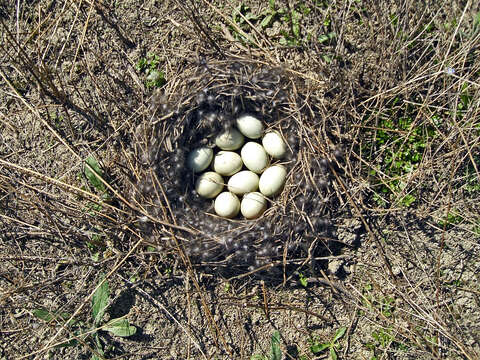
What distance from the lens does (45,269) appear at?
8.57ft

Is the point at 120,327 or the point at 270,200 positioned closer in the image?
the point at 270,200

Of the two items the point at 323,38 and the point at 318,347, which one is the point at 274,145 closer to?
the point at 323,38

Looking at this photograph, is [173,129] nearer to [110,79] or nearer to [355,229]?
[110,79]

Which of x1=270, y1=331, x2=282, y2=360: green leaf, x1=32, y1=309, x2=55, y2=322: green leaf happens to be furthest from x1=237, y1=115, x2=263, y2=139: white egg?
x1=32, y1=309, x2=55, y2=322: green leaf

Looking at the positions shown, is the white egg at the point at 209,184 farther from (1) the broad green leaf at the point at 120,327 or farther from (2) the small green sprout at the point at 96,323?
(1) the broad green leaf at the point at 120,327

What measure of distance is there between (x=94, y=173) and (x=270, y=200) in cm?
99

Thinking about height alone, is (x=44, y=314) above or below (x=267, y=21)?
below

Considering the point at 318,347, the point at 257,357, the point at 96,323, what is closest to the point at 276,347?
the point at 257,357

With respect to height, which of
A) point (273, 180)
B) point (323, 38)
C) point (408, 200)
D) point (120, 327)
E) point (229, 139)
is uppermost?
point (323, 38)

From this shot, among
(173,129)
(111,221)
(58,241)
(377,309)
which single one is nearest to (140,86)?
(173,129)

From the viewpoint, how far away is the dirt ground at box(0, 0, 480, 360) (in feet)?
7.78

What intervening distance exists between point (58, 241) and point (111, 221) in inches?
14.4

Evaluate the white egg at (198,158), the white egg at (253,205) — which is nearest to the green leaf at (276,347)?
the white egg at (253,205)

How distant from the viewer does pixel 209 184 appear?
2.50 m
